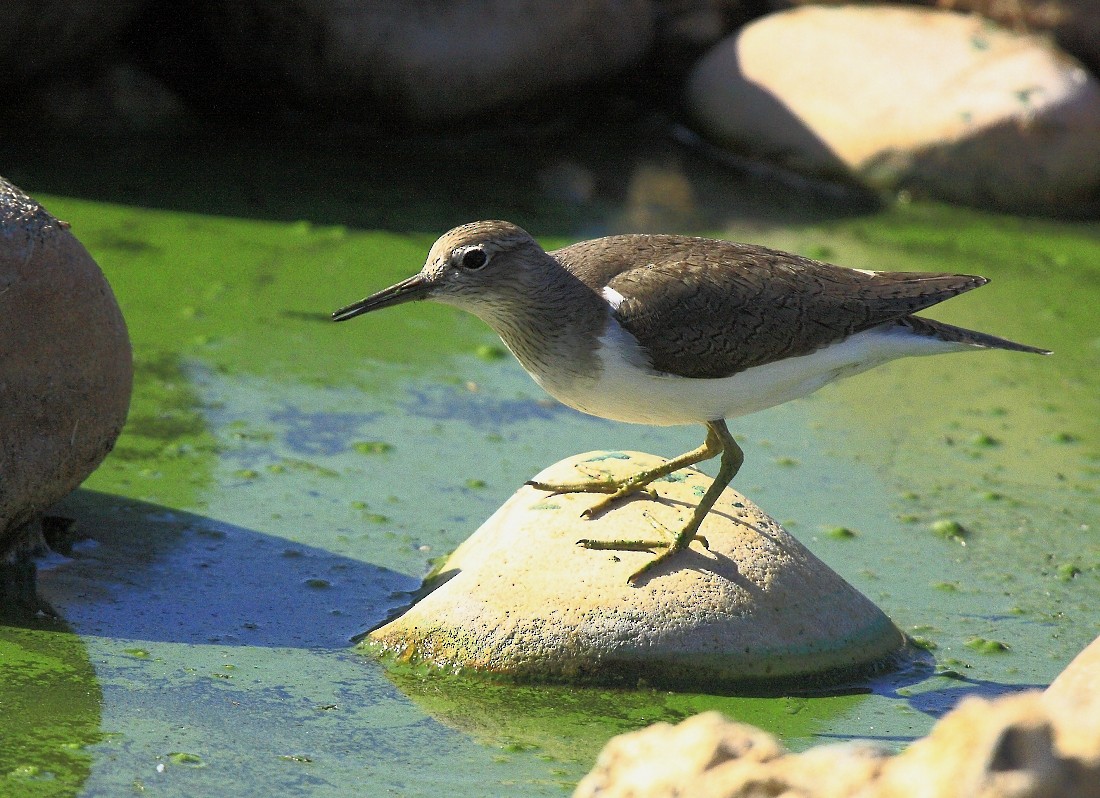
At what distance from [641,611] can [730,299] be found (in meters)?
1.14

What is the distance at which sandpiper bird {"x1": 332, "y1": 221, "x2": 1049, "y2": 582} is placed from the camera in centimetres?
495

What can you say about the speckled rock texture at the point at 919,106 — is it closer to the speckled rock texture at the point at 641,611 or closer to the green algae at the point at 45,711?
the speckled rock texture at the point at 641,611

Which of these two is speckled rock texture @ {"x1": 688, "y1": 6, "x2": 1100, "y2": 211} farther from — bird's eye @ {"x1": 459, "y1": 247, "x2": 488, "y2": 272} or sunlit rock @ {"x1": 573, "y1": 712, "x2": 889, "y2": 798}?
sunlit rock @ {"x1": 573, "y1": 712, "x2": 889, "y2": 798}

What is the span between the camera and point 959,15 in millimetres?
10875

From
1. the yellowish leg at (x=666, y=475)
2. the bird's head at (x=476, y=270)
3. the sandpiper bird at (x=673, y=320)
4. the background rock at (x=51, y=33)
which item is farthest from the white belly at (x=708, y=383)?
the background rock at (x=51, y=33)

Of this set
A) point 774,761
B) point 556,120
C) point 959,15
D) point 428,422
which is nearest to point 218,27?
point 556,120

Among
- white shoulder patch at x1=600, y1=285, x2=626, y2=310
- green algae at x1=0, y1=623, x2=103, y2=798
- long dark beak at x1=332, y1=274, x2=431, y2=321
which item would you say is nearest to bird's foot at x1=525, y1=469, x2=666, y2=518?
white shoulder patch at x1=600, y1=285, x2=626, y2=310

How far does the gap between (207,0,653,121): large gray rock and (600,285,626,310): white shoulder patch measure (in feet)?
18.3

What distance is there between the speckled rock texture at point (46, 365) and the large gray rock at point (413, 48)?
5123mm

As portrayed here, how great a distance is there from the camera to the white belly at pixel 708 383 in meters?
4.92

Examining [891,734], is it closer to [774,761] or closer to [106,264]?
[774,761]

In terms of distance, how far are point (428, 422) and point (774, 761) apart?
4.14 metres

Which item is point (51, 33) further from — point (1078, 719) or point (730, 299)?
point (1078, 719)

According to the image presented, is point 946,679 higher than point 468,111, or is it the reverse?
point 468,111
